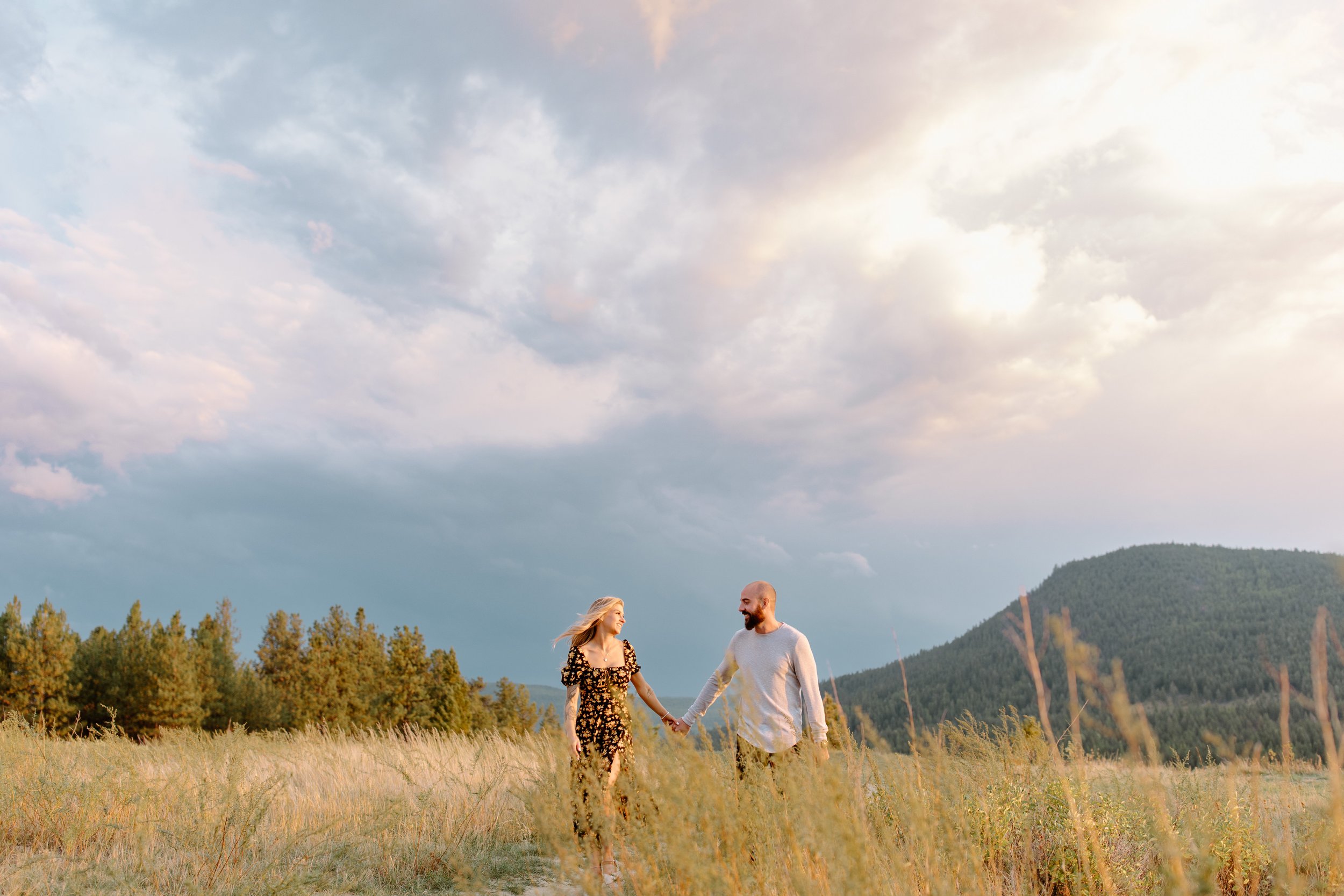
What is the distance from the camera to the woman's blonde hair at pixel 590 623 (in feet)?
17.1

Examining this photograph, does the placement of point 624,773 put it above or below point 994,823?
above

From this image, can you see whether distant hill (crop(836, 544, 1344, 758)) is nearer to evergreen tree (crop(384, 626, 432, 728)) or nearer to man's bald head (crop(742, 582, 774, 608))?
evergreen tree (crop(384, 626, 432, 728))

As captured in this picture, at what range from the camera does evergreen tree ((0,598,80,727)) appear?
33906 millimetres

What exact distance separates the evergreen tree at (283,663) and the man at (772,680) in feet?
155

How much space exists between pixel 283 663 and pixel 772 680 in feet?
205

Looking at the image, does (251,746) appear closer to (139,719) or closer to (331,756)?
(331,756)

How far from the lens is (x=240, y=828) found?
5512 millimetres

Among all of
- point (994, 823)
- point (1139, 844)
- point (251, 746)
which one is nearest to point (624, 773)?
point (994, 823)

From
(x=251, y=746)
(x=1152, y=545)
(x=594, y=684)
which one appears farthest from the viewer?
(x=1152, y=545)

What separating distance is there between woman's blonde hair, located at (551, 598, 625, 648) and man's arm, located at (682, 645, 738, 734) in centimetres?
89

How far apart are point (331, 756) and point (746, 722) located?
6636 mm

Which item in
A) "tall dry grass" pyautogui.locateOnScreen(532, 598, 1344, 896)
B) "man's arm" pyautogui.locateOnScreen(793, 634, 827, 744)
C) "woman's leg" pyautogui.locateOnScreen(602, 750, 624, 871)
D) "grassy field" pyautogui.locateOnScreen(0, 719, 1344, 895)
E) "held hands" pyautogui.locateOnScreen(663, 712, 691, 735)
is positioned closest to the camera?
"tall dry grass" pyautogui.locateOnScreen(532, 598, 1344, 896)

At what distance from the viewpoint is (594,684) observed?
5.23 m

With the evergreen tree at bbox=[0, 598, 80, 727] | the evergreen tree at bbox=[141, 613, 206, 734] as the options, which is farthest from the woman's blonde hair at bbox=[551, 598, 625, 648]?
the evergreen tree at bbox=[0, 598, 80, 727]
